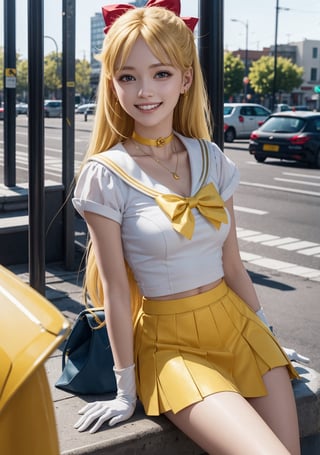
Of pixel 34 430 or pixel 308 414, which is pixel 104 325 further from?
pixel 34 430

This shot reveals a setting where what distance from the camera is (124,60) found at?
8.07 ft

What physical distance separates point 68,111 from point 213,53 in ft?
10.4

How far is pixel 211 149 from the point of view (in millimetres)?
2766

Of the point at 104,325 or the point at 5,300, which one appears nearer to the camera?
the point at 5,300

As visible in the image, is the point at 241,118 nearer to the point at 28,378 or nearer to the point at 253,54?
the point at 28,378

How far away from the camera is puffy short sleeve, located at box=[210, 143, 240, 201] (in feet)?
8.88

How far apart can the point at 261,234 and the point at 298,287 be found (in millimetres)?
2564

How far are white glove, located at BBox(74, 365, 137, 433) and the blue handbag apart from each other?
7.6 inches

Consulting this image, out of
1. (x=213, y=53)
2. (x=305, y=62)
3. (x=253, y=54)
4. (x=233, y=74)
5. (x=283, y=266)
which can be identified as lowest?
(x=283, y=266)

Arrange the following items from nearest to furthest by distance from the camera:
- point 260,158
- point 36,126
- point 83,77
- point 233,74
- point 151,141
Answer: point 151,141, point 36,126, point 260,158, point 233,74, point 83,77

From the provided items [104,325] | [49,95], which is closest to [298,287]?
[104,325]

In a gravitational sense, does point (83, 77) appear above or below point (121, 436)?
above

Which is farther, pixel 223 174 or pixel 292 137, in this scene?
pixel 292 137

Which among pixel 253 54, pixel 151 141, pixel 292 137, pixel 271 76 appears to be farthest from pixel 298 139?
pixel 253 54
